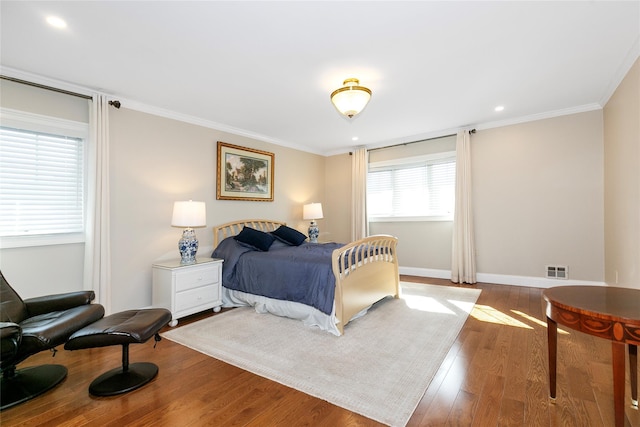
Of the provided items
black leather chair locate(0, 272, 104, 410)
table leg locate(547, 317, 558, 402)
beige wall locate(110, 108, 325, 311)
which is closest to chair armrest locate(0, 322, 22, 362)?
black leather chair locate(0, 272, 104, 410)

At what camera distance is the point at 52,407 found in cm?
180

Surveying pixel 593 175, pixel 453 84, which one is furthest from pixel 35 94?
pixel 593 175

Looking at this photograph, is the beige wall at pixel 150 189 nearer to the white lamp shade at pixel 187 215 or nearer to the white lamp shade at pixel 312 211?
the white lamp shade at pixel 187 215

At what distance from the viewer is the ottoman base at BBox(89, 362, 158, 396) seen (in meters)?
1.93

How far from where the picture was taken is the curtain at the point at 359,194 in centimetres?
588

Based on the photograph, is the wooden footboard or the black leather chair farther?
the wooden footboard

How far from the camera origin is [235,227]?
466cm

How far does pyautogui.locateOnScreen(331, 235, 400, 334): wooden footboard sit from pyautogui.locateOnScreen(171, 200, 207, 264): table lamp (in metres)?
1.81

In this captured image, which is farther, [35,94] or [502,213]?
[502,213]

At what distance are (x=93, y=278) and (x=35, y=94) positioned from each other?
1.92 metres

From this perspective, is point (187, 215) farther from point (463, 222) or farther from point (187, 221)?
point (463, 222)

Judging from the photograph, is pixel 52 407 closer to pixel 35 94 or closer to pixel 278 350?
pixel 278 350

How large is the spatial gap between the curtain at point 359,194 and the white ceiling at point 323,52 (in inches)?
77.3

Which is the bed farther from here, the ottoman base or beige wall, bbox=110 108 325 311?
the ottoman base
